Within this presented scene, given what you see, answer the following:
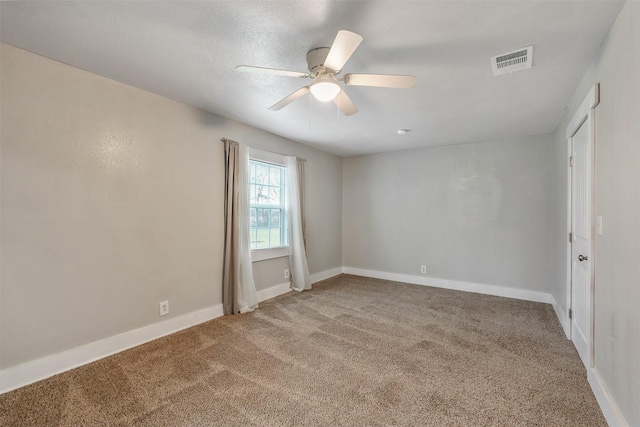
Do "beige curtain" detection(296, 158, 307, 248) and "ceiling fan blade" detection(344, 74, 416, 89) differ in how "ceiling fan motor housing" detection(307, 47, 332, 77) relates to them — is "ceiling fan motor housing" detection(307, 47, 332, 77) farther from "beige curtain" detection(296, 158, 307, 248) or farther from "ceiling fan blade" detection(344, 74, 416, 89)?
"beige curtain" detection(296, 158, 307, 248)

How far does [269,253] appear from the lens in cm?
409

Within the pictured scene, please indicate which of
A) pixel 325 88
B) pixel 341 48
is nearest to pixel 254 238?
pixel 325 88

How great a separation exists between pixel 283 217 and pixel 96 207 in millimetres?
2362

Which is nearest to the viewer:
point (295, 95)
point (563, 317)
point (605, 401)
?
point (605, 401)

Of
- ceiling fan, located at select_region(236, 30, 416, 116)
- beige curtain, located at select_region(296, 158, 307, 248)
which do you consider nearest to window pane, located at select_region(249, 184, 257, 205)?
beige curtain, located at select_region(296, 158, 307, 248)

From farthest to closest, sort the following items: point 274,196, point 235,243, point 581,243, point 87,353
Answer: point 274,196 < point 235,243 < point 581,243 < point 87,353

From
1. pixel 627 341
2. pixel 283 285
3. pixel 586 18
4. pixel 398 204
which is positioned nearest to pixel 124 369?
pixel 283 285

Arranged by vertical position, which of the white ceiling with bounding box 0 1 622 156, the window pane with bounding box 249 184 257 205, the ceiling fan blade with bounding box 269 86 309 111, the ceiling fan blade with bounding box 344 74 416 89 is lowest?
the window pane with bounding box 249 184 257 205

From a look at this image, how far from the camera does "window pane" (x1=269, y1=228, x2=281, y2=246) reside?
13.9ft

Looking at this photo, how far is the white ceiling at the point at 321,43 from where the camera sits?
160 cm

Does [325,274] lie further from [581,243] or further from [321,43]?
[321,43]

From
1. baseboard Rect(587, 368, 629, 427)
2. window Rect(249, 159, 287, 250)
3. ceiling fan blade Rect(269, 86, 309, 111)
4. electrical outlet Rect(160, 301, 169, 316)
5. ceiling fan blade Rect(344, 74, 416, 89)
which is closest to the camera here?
baseboard Rect(587, 368, 629, 427)

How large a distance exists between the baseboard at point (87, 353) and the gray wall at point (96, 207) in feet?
0.18

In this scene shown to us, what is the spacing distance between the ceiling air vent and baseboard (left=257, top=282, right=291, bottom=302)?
11.5 feet
